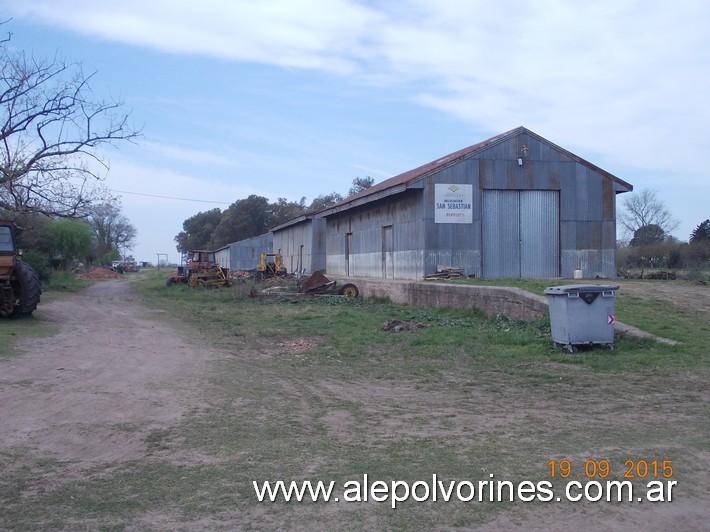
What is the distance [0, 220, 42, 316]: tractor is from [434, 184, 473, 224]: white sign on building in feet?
47.0

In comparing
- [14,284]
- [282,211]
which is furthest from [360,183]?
[14,284]

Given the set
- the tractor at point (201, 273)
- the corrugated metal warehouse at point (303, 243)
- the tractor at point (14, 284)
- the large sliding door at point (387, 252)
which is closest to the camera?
the tractor at point (14, 284)

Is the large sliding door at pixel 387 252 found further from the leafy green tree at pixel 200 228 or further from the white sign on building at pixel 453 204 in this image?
the leafy green tree at pixel 200 228

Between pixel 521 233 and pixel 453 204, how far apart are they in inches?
120

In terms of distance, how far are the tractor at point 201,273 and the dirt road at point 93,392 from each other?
22.6 metres

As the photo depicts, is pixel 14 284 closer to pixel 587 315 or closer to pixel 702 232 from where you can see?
pixel 587 315

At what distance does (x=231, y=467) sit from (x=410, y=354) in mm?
7800

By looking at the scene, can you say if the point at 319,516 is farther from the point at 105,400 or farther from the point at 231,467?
the point at 105,400

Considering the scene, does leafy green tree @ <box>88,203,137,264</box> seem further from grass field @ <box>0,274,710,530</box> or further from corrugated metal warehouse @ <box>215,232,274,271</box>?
grass field @ <box>0,274,710,530</box>

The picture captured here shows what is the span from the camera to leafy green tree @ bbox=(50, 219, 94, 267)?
180 ft

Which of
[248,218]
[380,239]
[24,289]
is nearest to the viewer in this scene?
[24,289]

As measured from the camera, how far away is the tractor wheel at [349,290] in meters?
29.4

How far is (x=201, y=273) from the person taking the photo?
4044cm
